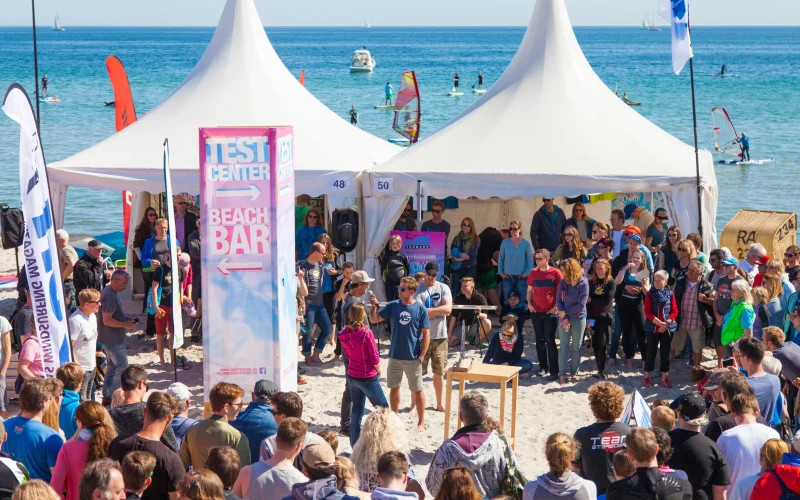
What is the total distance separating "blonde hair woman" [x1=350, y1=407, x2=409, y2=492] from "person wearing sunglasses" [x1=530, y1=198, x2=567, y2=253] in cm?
661

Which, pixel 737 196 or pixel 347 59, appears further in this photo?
pixel 347 59

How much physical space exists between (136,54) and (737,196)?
102m

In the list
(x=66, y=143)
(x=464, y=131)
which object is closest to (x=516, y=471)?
(x=464, y=131)

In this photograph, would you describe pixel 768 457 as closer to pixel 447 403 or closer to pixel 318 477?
pixel 318 477

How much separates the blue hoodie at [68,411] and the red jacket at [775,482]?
3752mm

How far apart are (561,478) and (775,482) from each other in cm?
96

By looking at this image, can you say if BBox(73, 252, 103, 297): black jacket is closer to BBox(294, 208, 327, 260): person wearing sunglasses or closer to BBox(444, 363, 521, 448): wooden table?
BBox(294, 208, 327, 260): person wearing sunglasses

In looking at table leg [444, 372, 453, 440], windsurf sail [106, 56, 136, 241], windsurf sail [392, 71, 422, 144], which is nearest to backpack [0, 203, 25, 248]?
windsurf sail [106, 56, 136, 241]

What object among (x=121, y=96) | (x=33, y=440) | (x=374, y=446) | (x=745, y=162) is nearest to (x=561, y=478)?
(x=374, y=446)

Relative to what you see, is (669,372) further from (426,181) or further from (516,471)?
(516,471)

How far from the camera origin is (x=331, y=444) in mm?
5016

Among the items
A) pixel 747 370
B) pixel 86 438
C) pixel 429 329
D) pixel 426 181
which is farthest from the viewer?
pixel 426 181

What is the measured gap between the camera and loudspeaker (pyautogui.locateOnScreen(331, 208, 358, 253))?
10969mm

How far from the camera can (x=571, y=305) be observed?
8789mm
